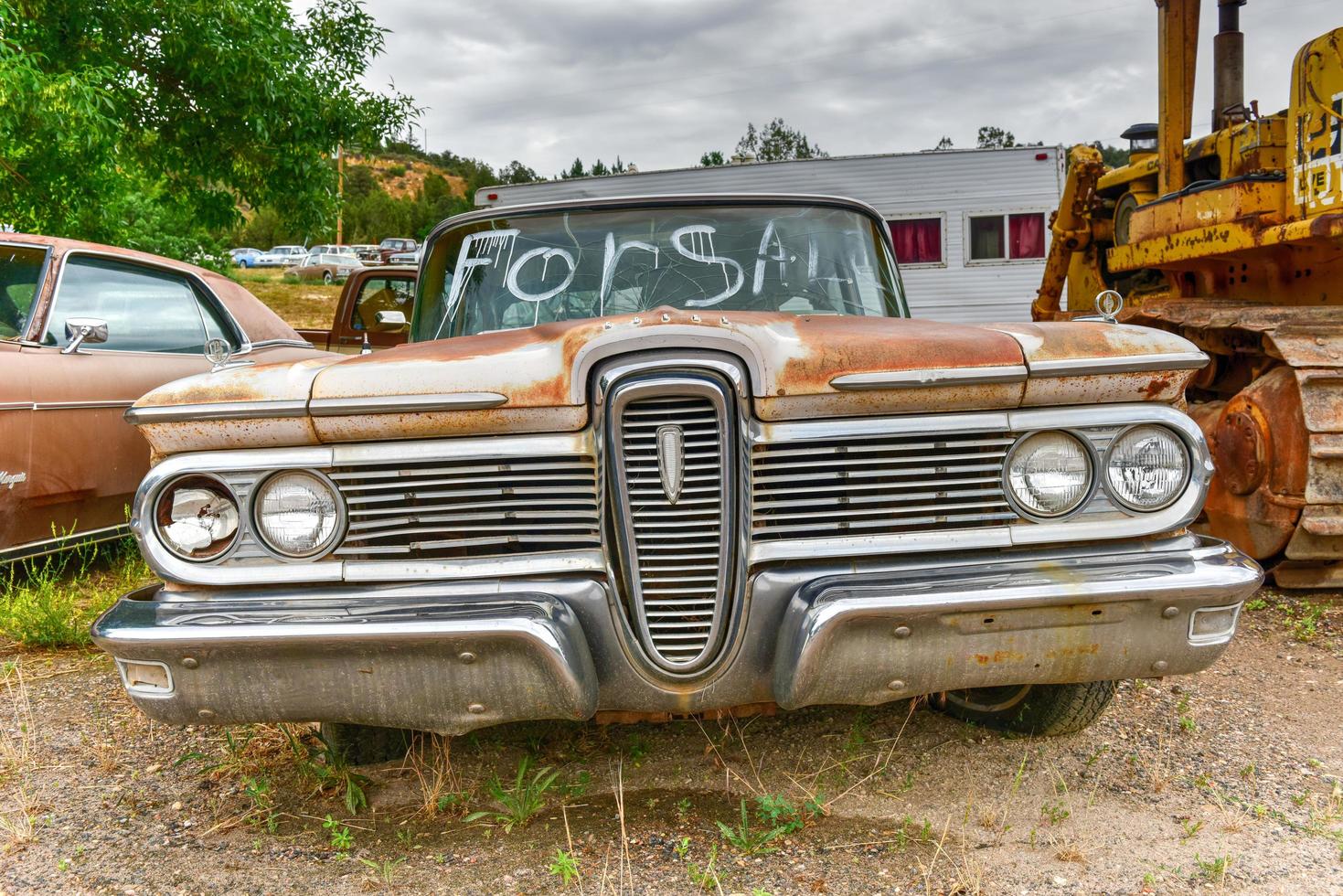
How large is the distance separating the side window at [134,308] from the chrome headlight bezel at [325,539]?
311cm

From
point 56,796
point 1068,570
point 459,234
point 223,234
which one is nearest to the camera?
point 1068,570

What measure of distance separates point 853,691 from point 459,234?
7.17 ft

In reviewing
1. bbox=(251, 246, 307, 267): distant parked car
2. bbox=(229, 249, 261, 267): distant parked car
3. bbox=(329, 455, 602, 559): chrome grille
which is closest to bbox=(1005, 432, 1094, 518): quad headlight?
bbox=(329, 455, 602, 559): chrome grille

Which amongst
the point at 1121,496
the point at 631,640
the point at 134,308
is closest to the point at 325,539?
the point at 631,640

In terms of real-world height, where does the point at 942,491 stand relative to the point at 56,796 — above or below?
above

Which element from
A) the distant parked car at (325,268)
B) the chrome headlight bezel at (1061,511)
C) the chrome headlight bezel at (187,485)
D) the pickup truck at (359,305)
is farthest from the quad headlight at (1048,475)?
the distant parked car at (325,268)

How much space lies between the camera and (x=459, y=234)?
361cm

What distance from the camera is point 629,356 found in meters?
2.29

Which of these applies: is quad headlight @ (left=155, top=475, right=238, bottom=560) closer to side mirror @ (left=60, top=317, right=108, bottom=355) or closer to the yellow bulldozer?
side mirror @ (left=60, top=317, right=108, bottom=355)

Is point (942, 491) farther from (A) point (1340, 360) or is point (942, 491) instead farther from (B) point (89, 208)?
(B) point (89, 208)

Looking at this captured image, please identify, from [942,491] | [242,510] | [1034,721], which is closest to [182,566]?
[242,510]

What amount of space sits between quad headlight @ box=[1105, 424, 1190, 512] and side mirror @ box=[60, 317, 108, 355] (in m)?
4.44

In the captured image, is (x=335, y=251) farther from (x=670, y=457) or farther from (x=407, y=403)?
(x=670, y=457)

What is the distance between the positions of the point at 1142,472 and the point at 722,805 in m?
1.35
